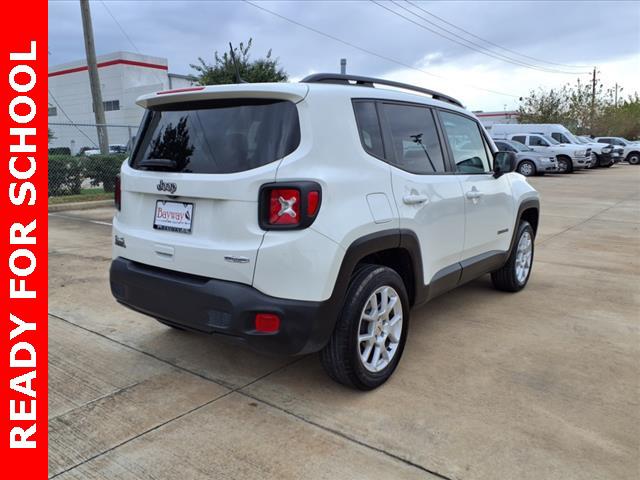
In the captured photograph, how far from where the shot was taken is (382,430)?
283 cm

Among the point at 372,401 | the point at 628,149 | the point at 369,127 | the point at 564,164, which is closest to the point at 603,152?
the point at 564,164

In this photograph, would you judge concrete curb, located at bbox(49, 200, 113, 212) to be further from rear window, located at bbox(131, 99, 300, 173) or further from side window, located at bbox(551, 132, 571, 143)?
side window, located at bbox(551, 132, 571, 143)

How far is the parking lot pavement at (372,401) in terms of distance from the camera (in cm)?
256

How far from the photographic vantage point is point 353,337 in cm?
301

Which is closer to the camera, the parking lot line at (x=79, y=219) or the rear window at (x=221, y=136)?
the rear window at (x=221, y=136)

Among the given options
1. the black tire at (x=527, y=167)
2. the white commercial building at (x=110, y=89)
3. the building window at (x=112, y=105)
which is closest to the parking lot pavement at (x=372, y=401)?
the black tire at (x=527, y=167)

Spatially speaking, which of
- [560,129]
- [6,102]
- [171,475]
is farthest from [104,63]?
[171,475]

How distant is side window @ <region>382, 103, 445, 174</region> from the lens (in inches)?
136

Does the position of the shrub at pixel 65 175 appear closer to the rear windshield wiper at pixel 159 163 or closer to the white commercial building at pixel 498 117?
the rear windshield wiper at pixel 159 163

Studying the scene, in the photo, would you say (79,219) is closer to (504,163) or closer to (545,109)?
(504,163)

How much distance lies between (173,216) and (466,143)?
2618 mm

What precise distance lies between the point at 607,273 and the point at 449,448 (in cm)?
457

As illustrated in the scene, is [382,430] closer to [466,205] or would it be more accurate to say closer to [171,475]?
[171,475]

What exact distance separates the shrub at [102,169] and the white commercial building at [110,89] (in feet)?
102
